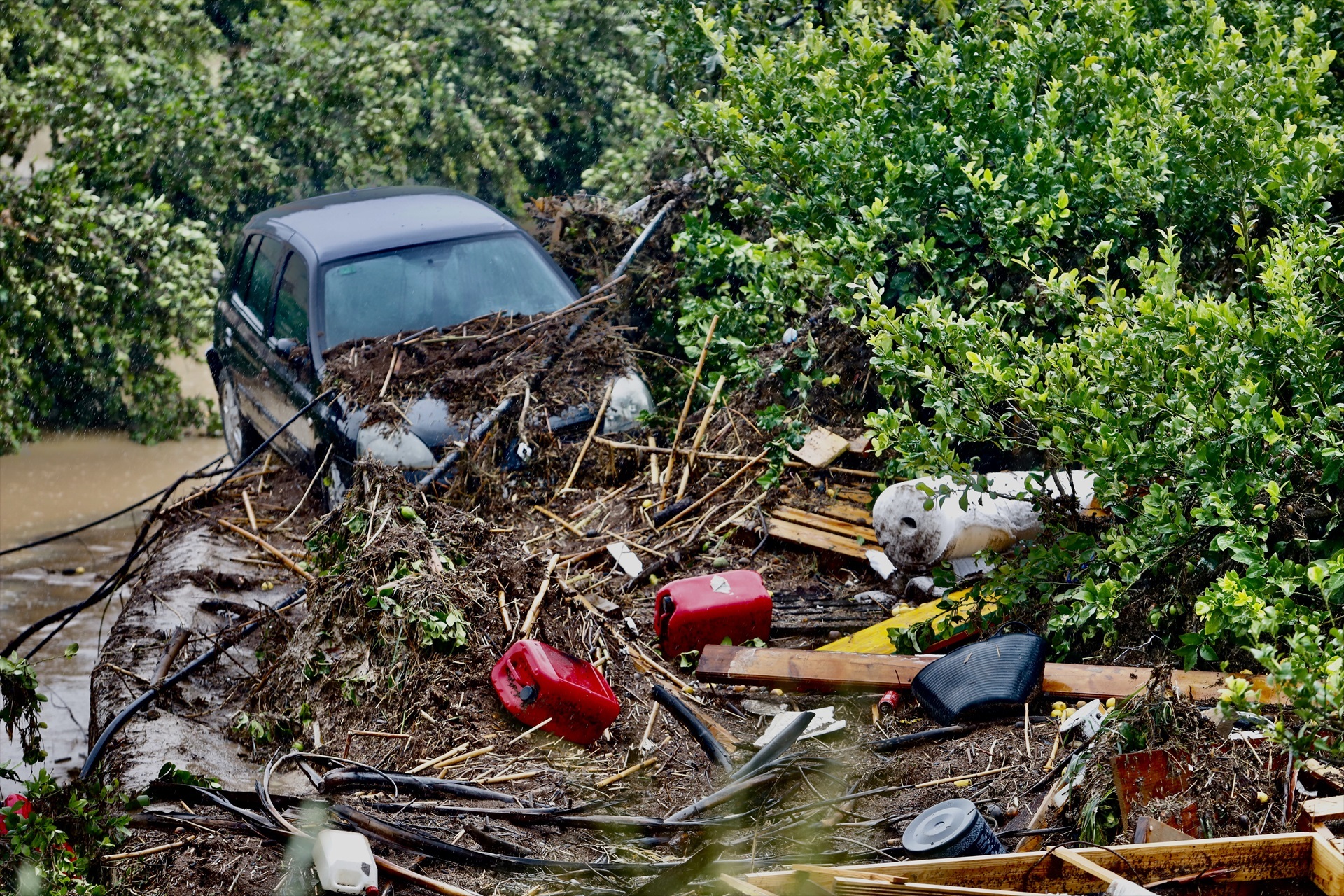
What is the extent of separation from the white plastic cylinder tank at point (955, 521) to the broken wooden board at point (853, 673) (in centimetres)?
77

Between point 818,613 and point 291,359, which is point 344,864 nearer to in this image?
point 818,613

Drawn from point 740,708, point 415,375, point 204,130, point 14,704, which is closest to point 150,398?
point 204,130

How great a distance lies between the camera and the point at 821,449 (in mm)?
6430

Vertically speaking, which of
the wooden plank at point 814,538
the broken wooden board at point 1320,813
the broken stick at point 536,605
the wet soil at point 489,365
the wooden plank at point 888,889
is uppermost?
the wet soil at point 489,365

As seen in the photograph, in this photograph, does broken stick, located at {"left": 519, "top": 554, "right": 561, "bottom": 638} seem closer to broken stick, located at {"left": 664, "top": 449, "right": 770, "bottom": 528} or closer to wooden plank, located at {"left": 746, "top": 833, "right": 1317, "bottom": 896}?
broken stick, located at {"left": 664, "top": 449, "right": 770, "bottom": 528}

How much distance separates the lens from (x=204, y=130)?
433 inches

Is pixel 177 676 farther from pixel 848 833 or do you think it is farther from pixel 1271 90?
pixel 1271 90

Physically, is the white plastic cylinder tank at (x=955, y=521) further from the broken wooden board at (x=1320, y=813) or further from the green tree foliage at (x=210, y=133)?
the green tree foliage at (x=210, y=133)

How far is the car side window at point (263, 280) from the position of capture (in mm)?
7855

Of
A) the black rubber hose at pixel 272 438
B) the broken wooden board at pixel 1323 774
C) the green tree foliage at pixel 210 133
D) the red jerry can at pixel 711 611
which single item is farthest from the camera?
A: the green tree foliage at pixel 210 133

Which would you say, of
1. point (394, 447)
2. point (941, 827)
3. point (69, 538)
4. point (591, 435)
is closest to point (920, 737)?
point (941, 827)

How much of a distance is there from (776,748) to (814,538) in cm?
201

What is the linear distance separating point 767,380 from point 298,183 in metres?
7.49

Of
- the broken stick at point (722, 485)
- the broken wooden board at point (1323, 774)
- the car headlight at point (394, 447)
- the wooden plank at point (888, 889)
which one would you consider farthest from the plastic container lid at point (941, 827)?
the car headlight at point (394, 447)
